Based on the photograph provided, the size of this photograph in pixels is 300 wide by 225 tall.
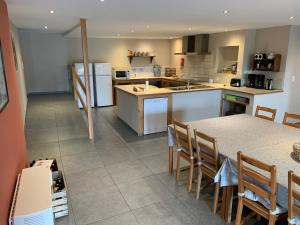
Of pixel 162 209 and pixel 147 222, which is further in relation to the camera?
pixel 162 209

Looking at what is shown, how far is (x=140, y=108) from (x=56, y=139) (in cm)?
177

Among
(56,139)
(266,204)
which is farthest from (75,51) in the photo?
(266,204)

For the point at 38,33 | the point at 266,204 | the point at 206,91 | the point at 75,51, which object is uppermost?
the point at 38,33

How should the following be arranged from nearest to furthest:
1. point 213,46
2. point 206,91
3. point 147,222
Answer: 1. point 147,222
2. point 206,91
3. point 213,46

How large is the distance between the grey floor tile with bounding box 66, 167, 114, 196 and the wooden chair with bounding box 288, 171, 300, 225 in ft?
6.84

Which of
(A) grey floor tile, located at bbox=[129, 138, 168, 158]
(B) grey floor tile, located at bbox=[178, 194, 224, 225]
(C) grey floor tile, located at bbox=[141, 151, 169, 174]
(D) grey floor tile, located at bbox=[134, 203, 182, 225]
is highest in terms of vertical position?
(A) grey floor tile, located at bbox=[129, 138, 168, 158]

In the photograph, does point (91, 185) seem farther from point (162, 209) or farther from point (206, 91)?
point (206, 91)

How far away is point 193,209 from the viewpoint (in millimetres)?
2547

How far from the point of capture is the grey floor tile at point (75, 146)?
4.04 meters

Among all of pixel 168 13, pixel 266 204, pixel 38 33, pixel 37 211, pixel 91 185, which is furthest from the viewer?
pixel 38 33

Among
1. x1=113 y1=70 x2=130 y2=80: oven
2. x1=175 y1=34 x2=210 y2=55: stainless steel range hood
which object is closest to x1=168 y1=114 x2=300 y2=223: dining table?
x1=175 y1=34 x2=210 y2=55: stainless steel range hood

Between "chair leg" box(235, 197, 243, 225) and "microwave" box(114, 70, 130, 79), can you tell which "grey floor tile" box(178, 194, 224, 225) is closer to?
"chair leg" box(235, 197, 243, 225)

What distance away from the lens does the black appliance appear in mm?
5431

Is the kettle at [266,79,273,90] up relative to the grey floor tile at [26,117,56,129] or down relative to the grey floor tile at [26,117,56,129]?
up
